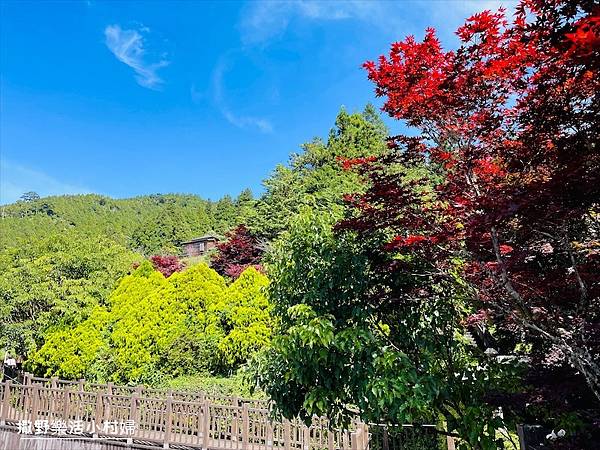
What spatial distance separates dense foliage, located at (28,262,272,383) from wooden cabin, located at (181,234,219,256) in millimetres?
24689

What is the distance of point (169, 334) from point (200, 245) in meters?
27.6

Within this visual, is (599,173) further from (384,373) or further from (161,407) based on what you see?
(161,407)

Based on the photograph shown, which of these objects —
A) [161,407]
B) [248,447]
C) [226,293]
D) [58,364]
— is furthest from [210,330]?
[58,364]

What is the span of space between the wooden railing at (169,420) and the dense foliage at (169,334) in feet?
5.15

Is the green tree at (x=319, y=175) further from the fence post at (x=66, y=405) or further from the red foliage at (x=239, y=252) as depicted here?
the fence post at (x=66, y=405)

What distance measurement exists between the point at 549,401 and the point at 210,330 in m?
8.35

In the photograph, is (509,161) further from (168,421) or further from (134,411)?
(134,411)

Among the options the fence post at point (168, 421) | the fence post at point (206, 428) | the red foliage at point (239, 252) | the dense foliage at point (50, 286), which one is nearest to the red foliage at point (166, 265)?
the red foliage at point (239, 252)

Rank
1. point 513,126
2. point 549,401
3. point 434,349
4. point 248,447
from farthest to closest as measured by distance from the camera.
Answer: point 248,447, point 434,349, point 549,401, point 513,126

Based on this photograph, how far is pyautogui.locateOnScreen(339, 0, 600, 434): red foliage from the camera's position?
8.06 ft

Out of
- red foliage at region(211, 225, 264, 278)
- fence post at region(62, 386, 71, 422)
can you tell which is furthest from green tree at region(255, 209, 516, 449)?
red foliage at region(211, 225, 264, 278)

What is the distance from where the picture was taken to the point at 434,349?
3771 millimetres

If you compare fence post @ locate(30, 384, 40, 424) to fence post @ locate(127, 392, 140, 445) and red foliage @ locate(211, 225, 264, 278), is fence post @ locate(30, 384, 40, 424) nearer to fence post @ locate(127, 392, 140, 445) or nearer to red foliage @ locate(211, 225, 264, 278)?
fence post @ locate(127, 392, 140, 445)

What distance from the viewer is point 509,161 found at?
2.99 m
